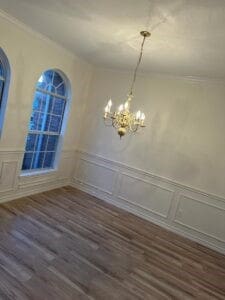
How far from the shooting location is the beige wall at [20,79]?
11.2ft

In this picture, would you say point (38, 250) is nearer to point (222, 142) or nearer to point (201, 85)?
point (222, 142)

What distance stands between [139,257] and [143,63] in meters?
3.01

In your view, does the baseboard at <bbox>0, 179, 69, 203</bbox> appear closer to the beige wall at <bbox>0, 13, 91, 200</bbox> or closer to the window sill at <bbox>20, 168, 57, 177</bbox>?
the beige wall at <bbox>0, 13, 91, 200</bbox>

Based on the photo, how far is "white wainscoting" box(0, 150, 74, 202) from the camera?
3.85m

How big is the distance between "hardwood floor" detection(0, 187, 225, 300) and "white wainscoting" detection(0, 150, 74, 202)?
189mm

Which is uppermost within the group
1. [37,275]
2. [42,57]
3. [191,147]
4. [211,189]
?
[42,57]

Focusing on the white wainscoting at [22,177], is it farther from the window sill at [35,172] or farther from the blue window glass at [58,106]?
the blue window glass at [58,106]

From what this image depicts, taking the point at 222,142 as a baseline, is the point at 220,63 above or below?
above

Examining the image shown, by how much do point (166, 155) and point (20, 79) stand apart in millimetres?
2746

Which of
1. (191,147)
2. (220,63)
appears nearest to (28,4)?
(220,63)

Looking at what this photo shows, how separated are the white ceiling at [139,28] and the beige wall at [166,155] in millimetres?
533

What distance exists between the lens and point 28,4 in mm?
2709

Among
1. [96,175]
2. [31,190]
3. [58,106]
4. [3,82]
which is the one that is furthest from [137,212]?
[3,82]

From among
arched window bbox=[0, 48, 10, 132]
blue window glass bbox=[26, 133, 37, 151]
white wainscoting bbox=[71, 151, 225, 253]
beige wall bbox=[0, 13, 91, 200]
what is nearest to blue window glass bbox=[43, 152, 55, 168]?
beige wall bbox=[0, 13, 91, 200]
